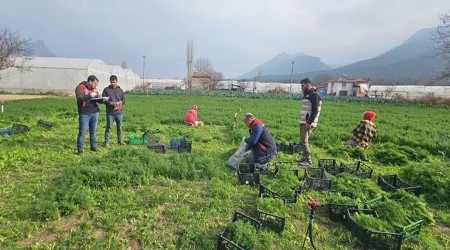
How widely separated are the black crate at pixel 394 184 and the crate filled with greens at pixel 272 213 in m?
2.71

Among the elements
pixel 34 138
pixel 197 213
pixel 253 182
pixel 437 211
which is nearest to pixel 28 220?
pixel 197 213

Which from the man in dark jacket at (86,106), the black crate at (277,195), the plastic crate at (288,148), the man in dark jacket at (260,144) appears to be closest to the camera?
the black crate at (277,195)

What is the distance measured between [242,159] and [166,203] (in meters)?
2.54

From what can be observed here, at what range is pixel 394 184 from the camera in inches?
229

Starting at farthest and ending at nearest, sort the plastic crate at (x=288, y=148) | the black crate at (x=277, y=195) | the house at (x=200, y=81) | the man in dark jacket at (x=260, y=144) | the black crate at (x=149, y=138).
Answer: the house at (x=200, y=81) < the plastic crate at (x=288, y=148) < the black crate at (x=149, y=138) < the man in dark jacket at (x=260, y=144) < the black crate at (x=277, y=195)

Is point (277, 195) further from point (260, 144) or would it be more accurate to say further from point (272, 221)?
point (260, 144)

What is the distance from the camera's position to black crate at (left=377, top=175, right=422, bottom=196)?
5270mm

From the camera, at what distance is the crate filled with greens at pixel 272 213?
3.81 meters

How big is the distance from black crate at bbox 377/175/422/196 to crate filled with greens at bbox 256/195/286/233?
2.71 m

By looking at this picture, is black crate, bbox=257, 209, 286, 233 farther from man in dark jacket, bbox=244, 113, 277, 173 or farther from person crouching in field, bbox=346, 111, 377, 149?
person crouching in field, bbox=346, 111, 377, 149

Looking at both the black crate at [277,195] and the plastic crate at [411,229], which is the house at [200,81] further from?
the plastic crate at [411,229]

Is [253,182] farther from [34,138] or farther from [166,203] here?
[34,138]

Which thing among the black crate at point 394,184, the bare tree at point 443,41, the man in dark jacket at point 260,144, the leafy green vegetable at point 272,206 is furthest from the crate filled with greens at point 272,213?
the bare tree at point 443,41

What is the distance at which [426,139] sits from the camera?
980 cm
